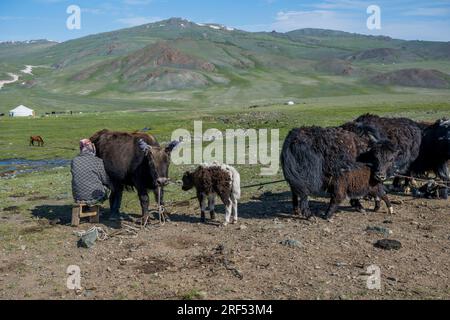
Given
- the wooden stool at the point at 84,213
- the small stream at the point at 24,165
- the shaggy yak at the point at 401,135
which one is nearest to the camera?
the wooden stool at the point at 84,213

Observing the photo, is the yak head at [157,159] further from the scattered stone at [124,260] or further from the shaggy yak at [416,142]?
the shaggy yak at [416,142]

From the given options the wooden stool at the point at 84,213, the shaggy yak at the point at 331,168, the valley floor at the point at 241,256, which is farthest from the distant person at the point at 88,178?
the shaggy yak at the point at 331,168

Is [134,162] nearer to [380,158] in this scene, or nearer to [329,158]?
[329,158]

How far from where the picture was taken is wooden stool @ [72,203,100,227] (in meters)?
12.6

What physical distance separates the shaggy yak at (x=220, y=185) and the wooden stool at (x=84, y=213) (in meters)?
3.09

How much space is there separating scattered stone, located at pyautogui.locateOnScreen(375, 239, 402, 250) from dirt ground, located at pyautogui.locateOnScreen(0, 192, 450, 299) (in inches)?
5.8

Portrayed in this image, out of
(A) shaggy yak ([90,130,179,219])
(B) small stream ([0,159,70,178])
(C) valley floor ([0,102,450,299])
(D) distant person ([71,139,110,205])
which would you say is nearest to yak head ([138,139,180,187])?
(A) shaggy yak ([90,130,179,219])

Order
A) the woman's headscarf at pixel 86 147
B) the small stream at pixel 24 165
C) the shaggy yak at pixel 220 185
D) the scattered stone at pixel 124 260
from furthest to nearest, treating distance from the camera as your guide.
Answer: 1. the small stream at pixel 24 165
2. the woman's headscarf at pixel 86 147
3. the shaggy yak at pixel 220 185
4. the scattered stone at pixel 124 260

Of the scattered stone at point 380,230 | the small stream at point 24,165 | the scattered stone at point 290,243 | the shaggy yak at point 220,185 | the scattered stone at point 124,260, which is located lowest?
the small stream at point 24,165

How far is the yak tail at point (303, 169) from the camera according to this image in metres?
12.1

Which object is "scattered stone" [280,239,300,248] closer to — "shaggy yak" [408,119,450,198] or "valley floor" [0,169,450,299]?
"valley floor" [0,169,450,299]

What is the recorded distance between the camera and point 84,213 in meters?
12.8

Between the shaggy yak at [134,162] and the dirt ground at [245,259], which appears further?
the shaggy yak at [134,162]
